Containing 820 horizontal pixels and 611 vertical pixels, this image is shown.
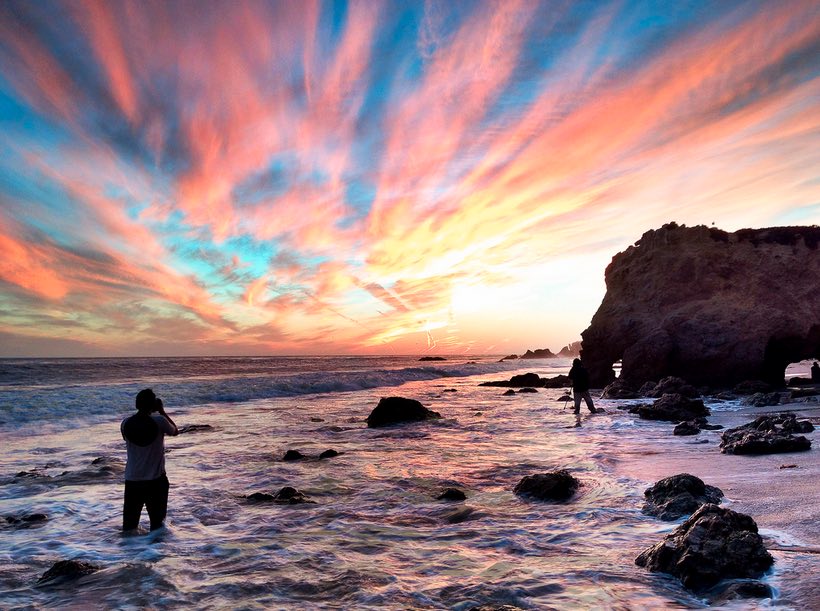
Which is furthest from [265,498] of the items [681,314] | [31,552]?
[681,314]

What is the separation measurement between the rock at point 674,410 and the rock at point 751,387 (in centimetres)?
847

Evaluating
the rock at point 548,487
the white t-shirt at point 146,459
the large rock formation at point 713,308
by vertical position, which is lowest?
the rock at point 548,487

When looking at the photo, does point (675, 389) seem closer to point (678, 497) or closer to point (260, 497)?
point (678, 497)

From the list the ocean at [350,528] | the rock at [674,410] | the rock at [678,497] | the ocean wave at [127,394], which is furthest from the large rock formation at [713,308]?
the rock at [678,497]

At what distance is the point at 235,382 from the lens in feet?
120

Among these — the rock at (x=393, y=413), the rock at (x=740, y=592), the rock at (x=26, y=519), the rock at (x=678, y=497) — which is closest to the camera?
the rock at (x=740, y=592)

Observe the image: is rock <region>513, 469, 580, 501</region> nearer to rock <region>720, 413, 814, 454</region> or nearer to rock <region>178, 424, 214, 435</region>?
rock <region>720, 413, 814, 454</region>

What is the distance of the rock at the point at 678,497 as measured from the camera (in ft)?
20.3

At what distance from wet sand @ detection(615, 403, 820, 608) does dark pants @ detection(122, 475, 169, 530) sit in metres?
7.05

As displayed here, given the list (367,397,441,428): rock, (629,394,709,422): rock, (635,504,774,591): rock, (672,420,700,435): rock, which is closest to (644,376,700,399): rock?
(629,394,709,422): rock

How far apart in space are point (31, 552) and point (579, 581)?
6751mm

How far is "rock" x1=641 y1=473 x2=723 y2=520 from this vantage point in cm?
620

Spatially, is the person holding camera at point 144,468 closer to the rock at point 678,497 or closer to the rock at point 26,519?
the rock at point 26,519

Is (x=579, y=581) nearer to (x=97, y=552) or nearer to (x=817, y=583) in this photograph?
(x=817, y=583)
